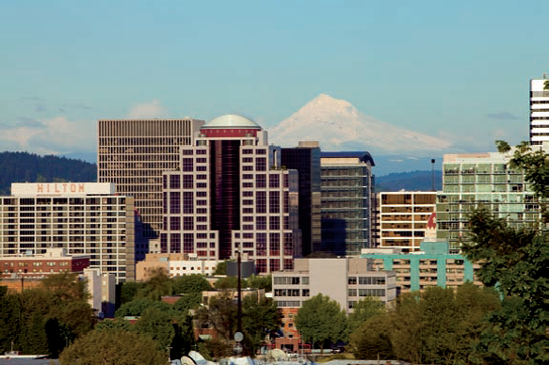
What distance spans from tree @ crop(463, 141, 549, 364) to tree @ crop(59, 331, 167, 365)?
76.4 metres

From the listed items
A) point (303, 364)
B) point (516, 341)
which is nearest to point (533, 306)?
point (516, 341)

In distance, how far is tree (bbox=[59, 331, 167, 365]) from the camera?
471 feet

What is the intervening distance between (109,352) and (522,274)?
8401 cm

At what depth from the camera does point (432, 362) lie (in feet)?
606

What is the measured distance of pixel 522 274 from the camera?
214 feet

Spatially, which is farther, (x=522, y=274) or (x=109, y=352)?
(x=109, y=352)

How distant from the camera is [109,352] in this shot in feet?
474

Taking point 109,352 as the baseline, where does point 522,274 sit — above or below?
above

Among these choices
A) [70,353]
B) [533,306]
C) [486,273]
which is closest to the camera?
[533,306]

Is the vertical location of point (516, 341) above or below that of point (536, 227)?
below

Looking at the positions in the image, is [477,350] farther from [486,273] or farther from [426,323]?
[426,323]

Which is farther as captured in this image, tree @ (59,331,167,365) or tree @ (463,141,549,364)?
tree @ (59,331,167,365)

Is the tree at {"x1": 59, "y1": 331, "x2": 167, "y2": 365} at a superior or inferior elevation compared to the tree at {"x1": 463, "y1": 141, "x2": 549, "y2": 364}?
inferior

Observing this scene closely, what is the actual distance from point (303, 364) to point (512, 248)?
97796mm
